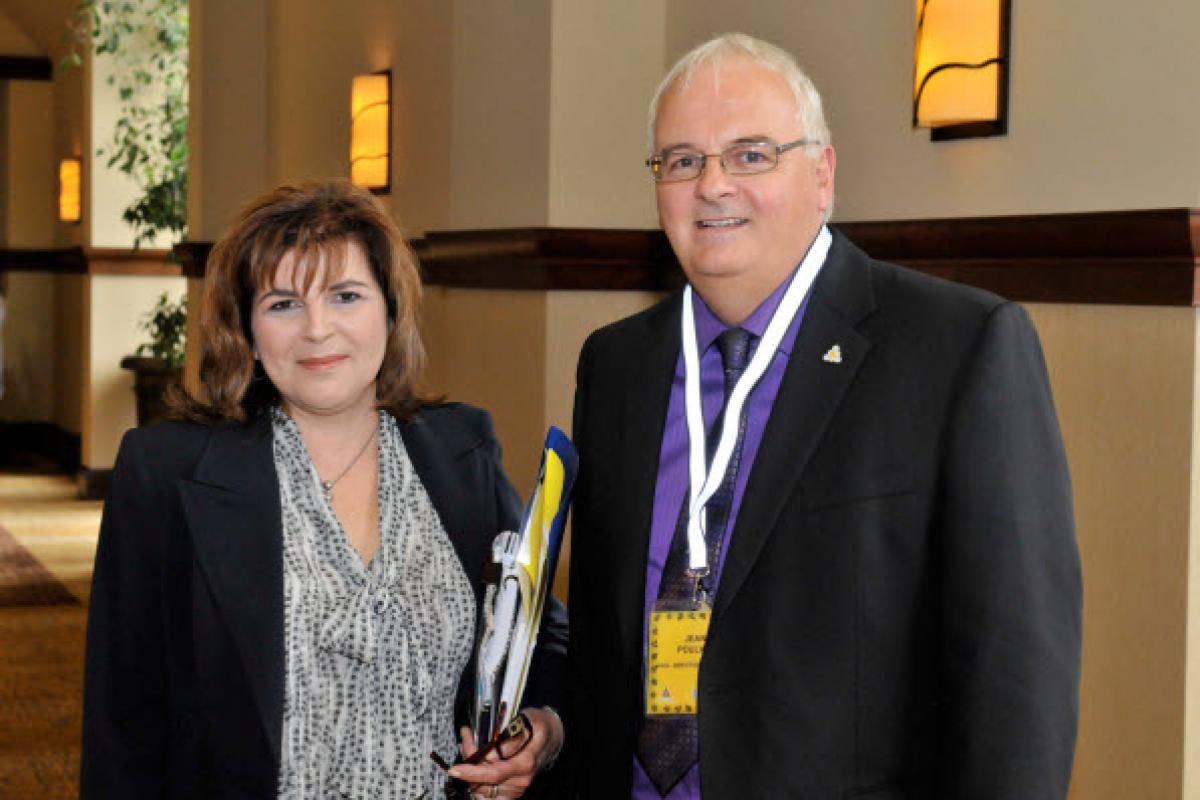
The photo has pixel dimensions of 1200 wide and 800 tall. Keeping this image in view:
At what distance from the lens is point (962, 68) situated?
3.43 meters

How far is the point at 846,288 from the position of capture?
82.0 inches

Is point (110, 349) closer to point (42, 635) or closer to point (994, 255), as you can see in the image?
point (42, 635)

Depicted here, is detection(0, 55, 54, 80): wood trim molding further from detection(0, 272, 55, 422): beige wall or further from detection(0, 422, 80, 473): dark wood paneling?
detection(0, 422, 80, 473): dark wood paneling

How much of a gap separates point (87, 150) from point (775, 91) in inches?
438

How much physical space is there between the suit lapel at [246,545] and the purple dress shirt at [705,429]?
50 cm

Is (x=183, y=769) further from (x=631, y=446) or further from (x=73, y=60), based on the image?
(x=73, y=60)

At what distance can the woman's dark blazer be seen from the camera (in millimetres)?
2271

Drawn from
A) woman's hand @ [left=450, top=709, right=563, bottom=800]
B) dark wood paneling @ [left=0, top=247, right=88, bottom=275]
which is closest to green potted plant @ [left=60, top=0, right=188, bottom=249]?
dark wood paneling @ [left=0, top=247, right=88, bottom=275]

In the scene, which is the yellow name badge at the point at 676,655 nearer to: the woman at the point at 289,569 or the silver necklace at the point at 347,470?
the woman at the point at 289,569

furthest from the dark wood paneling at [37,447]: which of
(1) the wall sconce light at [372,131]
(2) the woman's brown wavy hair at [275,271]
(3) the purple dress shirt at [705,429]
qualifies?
(3) the purple dress shirt at [705,429]

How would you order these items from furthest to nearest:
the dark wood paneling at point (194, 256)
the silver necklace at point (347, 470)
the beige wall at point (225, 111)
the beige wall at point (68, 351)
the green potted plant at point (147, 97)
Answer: the beige wall at point (68, 351), the green potted plant at point (147, 97), the dark wood paneling at point (194, 256), the beige wall at point (225, 111), the silver necklace at point (347, 470)

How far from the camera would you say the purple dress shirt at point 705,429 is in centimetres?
207

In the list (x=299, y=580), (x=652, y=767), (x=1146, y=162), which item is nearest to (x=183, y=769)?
(x=299, y=580)

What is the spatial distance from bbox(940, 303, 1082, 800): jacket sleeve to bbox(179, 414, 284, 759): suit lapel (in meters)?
0.88
